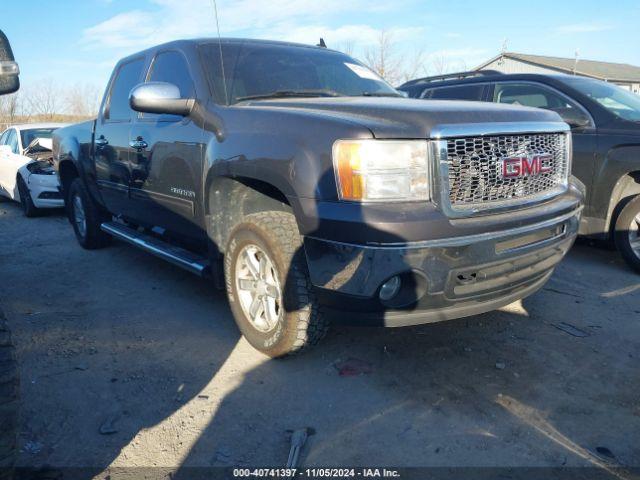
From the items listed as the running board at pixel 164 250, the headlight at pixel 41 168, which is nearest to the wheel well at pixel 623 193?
the running board at pixel 164 250

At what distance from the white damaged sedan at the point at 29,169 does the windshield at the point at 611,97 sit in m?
6.86

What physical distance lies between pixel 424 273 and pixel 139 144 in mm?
2735

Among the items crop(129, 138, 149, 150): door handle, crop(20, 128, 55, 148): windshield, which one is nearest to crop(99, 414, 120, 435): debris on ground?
crop(129, 138, 149, 150): door handle

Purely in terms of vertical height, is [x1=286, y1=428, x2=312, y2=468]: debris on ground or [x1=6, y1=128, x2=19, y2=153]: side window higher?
[x1=6, y1=128, x2=19, y2=153]: side window

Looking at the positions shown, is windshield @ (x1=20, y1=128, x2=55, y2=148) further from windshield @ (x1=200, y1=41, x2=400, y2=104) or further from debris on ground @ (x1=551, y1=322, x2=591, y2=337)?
debris on ground @ (x1=551, y1=322, x2=591, y2=337)

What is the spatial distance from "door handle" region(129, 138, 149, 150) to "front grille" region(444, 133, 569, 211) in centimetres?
255

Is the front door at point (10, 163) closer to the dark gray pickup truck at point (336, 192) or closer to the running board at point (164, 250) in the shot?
the running board at point (164, 250)

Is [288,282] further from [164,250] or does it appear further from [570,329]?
[570,329]

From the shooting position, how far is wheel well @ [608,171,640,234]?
4613 mm

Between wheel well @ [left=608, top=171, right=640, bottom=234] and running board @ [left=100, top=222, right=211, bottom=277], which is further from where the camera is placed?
wheel well @ [left=608, top=171, right=640, bottom=234]

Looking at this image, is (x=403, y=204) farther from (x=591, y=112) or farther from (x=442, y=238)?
(x=591, y=112)

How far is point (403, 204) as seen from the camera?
2408 mm

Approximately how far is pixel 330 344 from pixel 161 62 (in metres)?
2.62

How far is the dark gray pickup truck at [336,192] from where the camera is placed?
2.41m
